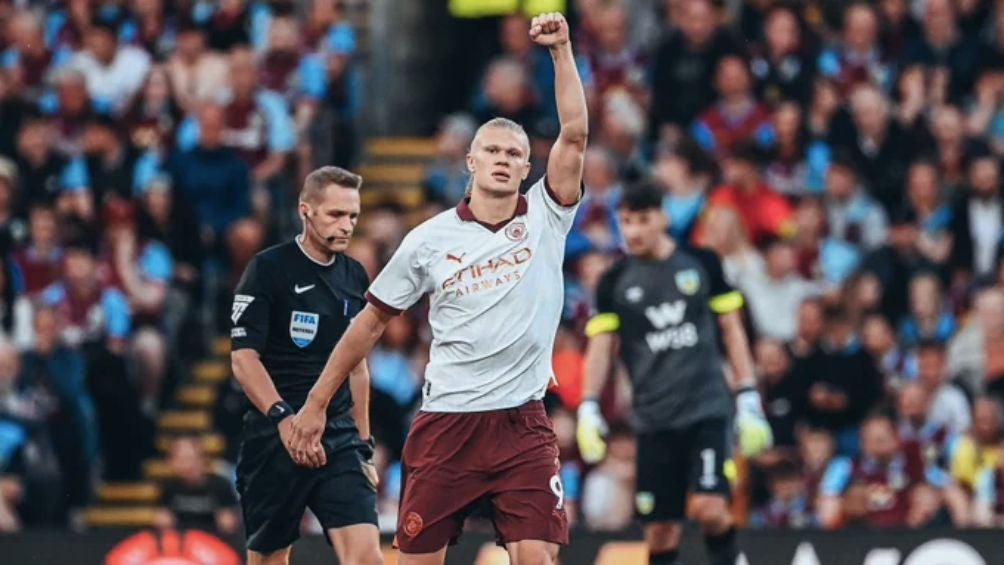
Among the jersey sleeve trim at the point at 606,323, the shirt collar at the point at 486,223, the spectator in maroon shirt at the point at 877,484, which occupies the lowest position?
the spectator in maroon shirt at the point at 877,484

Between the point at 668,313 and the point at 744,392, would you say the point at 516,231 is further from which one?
the point at 744,392

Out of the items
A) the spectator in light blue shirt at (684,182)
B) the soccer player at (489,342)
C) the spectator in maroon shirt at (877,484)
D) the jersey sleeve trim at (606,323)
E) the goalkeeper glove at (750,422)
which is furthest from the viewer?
the spectator in light blue shirt at (684,182)

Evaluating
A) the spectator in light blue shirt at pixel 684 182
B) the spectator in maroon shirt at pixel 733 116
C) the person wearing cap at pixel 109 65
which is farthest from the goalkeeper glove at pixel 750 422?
the person wearing cap at pixel 109 65

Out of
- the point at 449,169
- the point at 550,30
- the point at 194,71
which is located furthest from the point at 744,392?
the point at 194,71

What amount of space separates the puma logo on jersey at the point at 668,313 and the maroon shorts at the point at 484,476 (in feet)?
8.64

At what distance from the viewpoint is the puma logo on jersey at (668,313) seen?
1289 cm

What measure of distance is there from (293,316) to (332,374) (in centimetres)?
84

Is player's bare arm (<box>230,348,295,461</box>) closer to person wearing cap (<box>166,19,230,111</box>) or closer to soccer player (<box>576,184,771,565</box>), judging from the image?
soccer player (<box>576,184,771,565</box>)

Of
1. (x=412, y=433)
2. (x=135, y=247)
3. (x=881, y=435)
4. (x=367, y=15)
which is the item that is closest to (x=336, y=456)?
(x=412, y=433)

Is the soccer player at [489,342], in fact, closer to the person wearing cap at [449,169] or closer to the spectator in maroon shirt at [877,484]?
the spectator in maroon shirt at [877,484]

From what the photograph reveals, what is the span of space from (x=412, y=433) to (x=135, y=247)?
8332 millimetres

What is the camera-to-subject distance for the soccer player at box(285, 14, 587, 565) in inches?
400

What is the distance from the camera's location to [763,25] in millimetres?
18250

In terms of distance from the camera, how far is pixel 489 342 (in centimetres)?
1020
